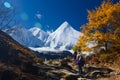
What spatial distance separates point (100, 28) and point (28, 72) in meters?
19.2

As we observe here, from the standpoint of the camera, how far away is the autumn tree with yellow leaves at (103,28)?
36844 millimetres

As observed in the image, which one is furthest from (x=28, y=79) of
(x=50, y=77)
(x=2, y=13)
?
(x=2, y=13)

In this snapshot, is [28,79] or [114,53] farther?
[114,53]

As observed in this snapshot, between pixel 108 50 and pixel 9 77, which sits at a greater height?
pixel 108 50

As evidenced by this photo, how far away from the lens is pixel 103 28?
3884cm

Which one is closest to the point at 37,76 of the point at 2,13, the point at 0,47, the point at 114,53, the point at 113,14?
the point at 0,47

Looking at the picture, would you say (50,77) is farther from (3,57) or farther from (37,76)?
(3,57)

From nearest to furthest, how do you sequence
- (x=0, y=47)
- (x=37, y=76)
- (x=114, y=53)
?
(x=37, y=76) → (x=0, y=47) → (x=114, y=53)

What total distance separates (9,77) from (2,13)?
34767 mm

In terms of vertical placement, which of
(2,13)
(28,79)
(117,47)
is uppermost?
(2,13)

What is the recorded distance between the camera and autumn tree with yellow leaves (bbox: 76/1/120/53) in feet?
121

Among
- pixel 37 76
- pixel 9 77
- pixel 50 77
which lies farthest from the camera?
pixel 50 77

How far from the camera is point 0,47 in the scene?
2688 cm

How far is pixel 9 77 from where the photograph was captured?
60.5 feet
